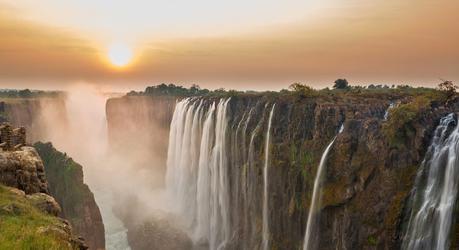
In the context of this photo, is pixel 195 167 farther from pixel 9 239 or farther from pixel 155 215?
pixel 9 239

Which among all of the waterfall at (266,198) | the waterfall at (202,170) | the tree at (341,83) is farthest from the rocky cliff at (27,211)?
the tree at (341,83)

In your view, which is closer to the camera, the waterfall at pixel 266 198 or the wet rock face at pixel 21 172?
the wet rock face at pixel 21 172

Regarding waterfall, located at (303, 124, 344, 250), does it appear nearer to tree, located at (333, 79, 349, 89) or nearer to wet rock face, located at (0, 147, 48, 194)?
wet rock face, located at (0, 147, 48, 194)

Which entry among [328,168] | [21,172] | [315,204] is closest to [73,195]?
[315,204]

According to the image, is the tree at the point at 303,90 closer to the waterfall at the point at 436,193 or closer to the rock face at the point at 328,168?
the rock face at the point at 328,168

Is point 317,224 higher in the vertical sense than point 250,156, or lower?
lower

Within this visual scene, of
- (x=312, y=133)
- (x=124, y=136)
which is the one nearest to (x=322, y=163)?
(x=312, y=133)

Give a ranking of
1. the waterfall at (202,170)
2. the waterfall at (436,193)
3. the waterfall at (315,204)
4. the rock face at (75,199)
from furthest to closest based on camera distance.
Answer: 1. the waterfall at (202,170)
2. the rock face at (75,199)
3. the waterfall at (315,204)
4. the waterfall at (436,193)
